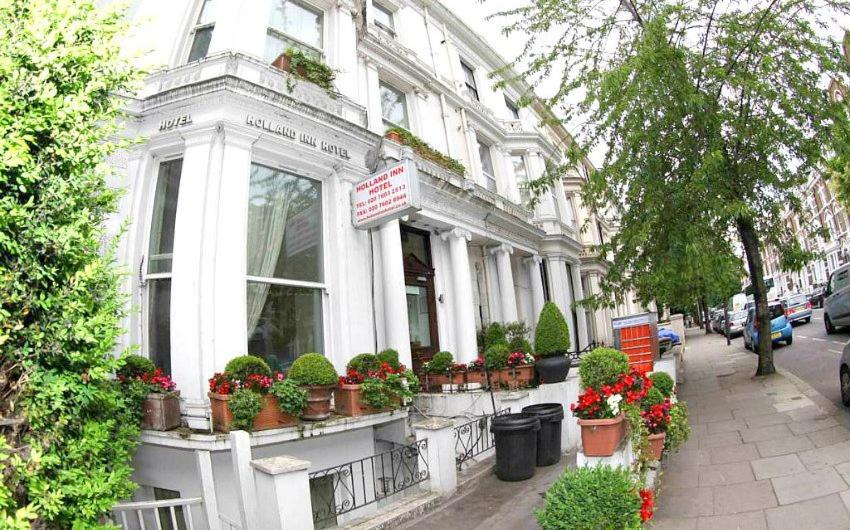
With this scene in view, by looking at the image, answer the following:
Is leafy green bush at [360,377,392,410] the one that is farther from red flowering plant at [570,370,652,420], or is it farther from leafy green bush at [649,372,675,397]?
leafy green bush at [649,372,675,397]

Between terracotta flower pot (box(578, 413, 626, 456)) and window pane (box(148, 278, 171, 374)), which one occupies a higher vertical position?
window pane (box(148, 278, 171, 374))

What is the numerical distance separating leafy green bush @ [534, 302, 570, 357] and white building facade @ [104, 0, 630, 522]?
2.50 meters

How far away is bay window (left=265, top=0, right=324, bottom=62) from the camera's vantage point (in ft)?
28.6

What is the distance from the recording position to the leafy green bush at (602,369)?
200 inches

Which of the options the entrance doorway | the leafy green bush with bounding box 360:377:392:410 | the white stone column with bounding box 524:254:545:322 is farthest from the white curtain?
the white stone column with bounding box 524:254:545:322

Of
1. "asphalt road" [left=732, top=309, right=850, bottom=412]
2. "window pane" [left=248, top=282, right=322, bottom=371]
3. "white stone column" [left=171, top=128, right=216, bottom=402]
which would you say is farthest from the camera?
"asphalt road" [left=732, top=309, right=850, bottom=412]

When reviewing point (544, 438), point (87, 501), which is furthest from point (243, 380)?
point (544, 438)

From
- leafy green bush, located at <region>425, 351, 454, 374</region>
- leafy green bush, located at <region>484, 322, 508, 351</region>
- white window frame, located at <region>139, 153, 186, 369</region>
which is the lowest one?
leafy green bush, located at <region>425, 351, 454, 374</region>

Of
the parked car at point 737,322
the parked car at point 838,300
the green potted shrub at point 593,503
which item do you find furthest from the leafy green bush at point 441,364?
the parked car at point 737,322

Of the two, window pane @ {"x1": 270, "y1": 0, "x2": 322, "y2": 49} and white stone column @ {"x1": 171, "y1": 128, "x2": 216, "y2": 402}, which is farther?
window pane @ {"x1": 270, "y1": 0, "x2": 322, "y2": 49}

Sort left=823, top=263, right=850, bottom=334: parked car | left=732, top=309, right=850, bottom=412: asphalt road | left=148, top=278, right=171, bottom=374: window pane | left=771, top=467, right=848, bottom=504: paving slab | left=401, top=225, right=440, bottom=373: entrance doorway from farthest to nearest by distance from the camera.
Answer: left=823, top=263, right=850, bottom=334: parked car < left=401, top=225, right=440, bottom=373: entrance doorway < left=732, top=309, right=850, bottom=412: asphalt road < left=148, top=278, right=171, bottom=374: window pane < left=771, top=467, right=848, bottom=504: paving slab

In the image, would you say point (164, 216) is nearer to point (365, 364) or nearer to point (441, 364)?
point (365, 364)

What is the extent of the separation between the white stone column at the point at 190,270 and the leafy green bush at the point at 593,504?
452cm

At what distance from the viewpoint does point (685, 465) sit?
21.8 feet
